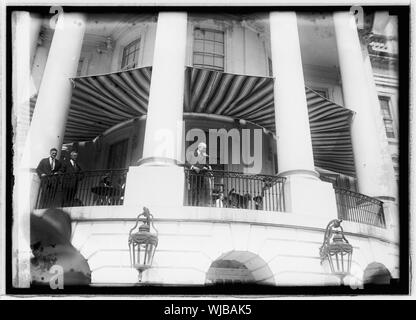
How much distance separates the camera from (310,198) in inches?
324

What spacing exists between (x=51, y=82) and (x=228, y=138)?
176 inches

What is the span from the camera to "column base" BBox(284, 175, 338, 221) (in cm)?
805

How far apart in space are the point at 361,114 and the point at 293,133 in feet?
7.86

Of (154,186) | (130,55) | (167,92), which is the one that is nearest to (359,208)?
(154,186)

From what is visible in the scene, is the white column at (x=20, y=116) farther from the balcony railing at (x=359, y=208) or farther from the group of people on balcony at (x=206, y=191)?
the balcony railing at (x=359, y=208)

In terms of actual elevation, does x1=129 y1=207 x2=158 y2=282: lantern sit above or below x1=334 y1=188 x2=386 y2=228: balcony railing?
below

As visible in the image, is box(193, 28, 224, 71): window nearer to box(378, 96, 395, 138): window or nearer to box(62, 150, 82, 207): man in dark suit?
box(378, 96, 395, 138): window

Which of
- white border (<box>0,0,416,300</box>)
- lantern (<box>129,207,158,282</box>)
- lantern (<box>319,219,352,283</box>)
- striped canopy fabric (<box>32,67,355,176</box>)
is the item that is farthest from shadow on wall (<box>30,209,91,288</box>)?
lantern (<box>319,219,352,283</box>)

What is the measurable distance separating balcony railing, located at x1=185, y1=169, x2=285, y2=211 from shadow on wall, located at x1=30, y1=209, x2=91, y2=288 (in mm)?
2421

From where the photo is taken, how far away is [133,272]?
280 inches

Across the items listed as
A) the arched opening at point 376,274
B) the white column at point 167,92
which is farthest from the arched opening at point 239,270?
the white column at point 167,92

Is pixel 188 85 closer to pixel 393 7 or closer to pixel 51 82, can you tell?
pixel 51 82

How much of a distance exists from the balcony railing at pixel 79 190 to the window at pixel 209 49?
548cm
